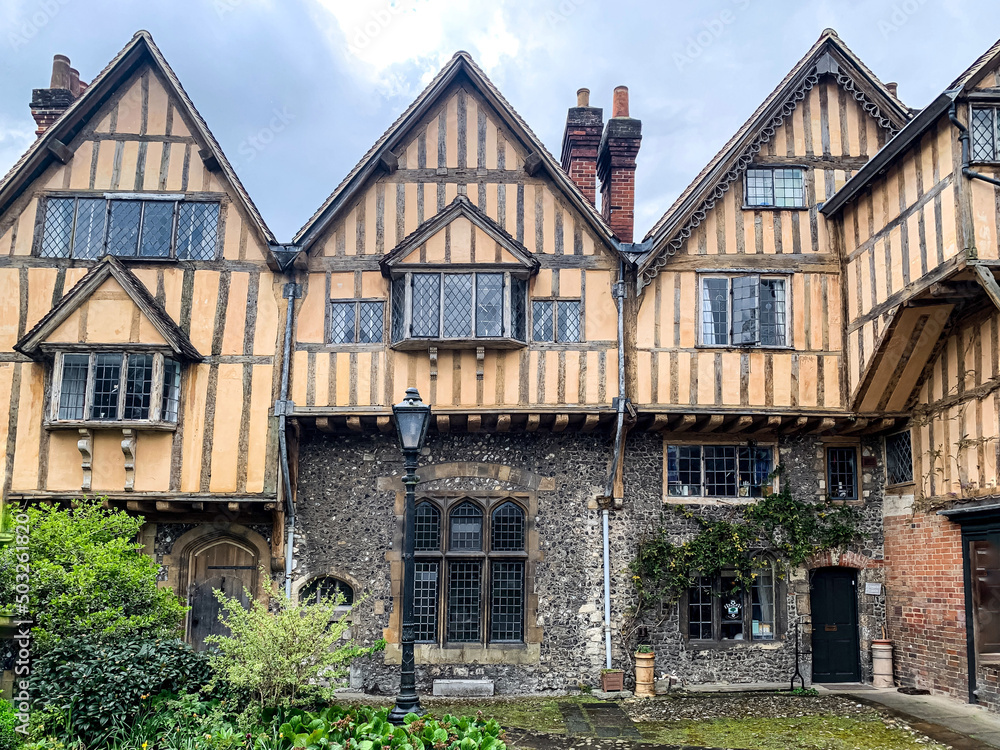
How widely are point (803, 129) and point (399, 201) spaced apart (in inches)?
270

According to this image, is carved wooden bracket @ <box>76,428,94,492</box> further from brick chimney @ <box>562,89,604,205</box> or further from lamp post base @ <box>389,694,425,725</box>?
brick chimney @ <box>562,89,604,205</box>

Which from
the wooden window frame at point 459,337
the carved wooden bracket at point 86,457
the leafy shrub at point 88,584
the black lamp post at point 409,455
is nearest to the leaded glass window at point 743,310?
the wooden window frame at point 459,337

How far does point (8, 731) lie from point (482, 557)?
737cm

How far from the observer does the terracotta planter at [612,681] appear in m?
12.5

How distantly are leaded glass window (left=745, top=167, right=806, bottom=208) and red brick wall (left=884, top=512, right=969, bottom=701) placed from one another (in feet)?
17.8

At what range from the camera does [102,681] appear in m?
8.29

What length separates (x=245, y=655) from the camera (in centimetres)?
837

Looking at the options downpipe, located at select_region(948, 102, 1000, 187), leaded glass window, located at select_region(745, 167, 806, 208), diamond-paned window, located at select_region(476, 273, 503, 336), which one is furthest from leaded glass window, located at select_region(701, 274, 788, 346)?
downpipe, located at select_region(948, 102, 1000, 187)

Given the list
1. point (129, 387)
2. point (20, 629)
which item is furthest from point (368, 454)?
point (20, 629)

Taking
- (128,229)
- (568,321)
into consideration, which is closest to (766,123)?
(568,321)

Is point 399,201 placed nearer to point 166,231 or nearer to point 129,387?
point 166,231

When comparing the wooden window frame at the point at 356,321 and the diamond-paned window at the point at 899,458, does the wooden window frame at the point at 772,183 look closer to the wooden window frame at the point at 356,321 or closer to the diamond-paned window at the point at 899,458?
the diamond-paned window at the point at 899,458

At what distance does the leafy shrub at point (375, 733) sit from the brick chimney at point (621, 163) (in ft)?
28.2

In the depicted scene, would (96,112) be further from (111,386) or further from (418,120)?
(418,120)
